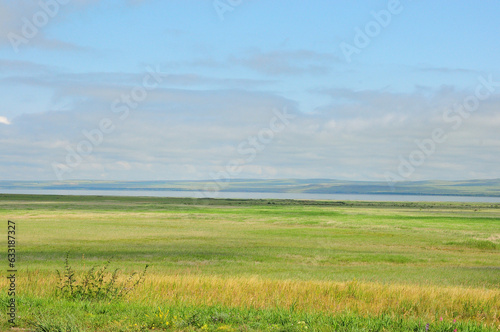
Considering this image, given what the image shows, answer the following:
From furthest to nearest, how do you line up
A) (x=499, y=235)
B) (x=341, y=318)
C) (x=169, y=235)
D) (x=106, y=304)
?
1. (x=499, y=235)
2. (x=169, y=235)
3. (x=106, y=304)
4. (x=341, y=318)

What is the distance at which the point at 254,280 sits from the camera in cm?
1648

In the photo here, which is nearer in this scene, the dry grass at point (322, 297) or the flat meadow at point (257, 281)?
the flat meadow at point (257, 281)

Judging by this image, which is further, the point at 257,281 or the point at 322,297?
the point at 257,281

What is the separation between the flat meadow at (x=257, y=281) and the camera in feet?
33.1

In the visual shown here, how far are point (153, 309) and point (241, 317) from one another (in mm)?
1966

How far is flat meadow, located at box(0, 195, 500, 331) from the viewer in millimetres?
10094

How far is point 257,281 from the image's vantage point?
16391 millimetres

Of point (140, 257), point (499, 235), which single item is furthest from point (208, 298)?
point (499, 235)

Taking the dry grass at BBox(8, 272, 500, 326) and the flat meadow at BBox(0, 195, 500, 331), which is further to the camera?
the dry grass at BBox(8, 272, 500, 326)

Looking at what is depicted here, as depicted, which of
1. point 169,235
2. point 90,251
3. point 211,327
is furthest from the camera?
point 169,235

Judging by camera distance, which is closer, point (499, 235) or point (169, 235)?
point (169, 235)

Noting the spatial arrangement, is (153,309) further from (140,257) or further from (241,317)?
(140,257)

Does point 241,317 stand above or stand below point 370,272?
above

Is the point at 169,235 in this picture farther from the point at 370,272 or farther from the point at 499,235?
the point at 499,235
